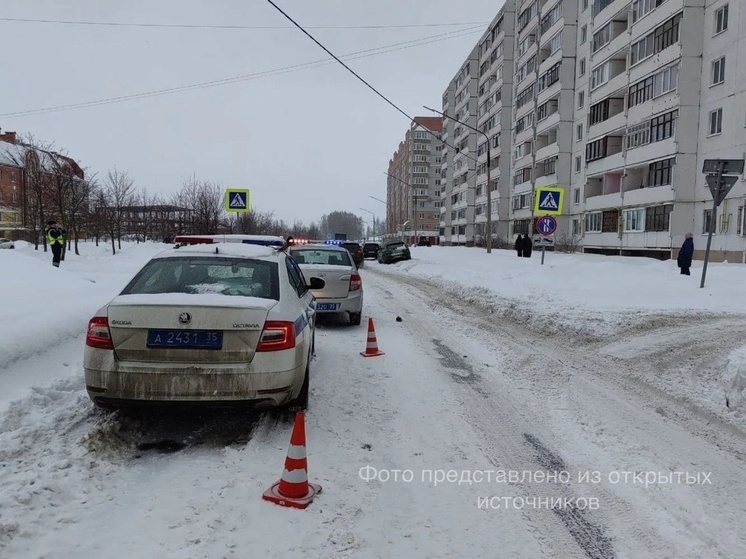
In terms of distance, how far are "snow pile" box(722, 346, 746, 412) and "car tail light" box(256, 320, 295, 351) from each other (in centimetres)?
449

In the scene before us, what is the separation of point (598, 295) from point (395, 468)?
10718 mm

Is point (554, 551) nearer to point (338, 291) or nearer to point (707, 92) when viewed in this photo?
point (338, 291)

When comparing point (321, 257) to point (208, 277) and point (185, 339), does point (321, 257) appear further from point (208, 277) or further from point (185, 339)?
point (185, 339)

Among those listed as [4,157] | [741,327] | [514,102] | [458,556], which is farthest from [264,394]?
[4,157]

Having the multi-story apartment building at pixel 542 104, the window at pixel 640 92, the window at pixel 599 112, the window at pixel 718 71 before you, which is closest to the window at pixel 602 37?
the window at pixel 599 112

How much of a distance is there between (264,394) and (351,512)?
4.16 feet

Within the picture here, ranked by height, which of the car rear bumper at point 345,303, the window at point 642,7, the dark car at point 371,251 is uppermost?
the window at point 642,7

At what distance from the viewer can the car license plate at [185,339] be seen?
4.18 meters

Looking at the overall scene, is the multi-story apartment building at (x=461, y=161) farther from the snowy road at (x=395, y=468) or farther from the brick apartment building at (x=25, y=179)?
the snowy road at (x=395, y=468)

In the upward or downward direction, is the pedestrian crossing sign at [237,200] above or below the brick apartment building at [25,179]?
below

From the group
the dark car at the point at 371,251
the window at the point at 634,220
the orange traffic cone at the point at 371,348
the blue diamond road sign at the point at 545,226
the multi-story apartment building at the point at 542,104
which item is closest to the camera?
the orange traffic cone at the point at 371,348

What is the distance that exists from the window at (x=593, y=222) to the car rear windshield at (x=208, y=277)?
3838 centimetres

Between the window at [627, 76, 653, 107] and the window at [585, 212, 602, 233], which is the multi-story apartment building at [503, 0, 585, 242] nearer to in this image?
the window at [585, 212, 602, 233]

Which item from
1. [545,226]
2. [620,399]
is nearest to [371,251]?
[545,226]
